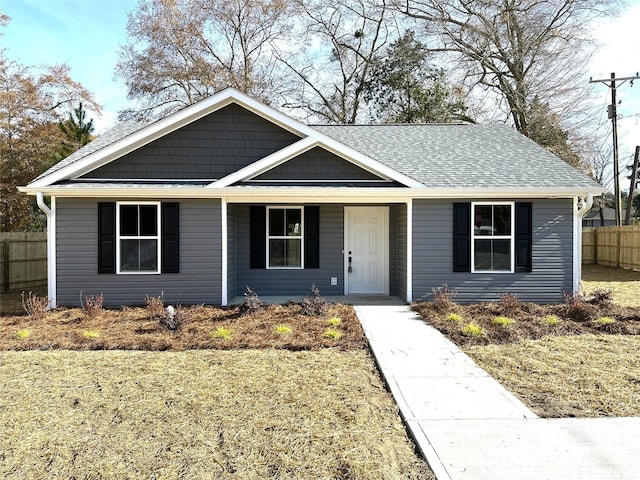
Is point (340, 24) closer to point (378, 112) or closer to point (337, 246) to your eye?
point (378, 112)

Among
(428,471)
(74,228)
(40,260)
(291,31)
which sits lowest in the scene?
(428,471)

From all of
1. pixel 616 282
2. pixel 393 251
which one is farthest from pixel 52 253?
pixel 616 282

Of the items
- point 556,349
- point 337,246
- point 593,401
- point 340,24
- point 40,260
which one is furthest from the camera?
point 340,24

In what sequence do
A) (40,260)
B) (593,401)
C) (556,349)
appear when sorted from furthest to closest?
(40,260) < (556,349) < (593,401)

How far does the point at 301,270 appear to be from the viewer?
10.5 metres

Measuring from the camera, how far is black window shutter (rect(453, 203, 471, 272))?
931 centimetres

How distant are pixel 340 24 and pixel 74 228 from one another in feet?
69.0

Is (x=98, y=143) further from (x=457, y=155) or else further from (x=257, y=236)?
(x=457, y=155)

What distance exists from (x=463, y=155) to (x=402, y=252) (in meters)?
3.07

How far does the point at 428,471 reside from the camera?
10.0ft

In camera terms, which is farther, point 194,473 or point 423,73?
point 423,73

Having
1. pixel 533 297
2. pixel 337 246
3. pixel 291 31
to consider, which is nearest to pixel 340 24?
pixel 291 31

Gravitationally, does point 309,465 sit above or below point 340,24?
below

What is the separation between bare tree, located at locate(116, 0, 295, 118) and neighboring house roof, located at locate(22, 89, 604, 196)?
13.8 metres
